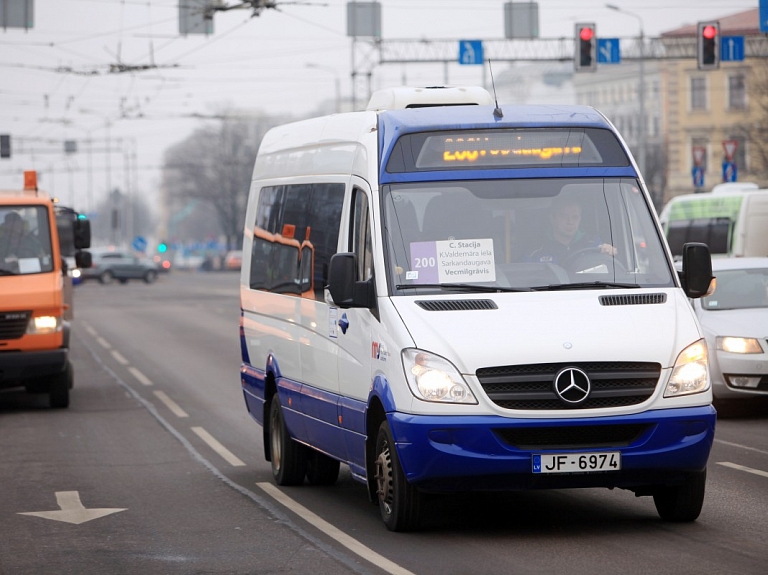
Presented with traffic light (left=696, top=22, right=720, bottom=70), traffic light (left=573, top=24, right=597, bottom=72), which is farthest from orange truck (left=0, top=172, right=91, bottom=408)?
traffic light (left=696, top=22, right=720, bottom=70)

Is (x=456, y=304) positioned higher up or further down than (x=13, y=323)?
higher up

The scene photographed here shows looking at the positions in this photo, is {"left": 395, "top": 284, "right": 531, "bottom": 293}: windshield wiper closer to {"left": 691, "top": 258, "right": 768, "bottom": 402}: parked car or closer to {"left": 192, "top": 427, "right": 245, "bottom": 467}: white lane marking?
{"left": 192, "top": 427, "right": 245, "bottom": 467}: white lane marking

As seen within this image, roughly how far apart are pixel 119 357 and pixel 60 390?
337 inches

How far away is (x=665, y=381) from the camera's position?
27.1 ft

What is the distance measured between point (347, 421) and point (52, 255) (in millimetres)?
9387

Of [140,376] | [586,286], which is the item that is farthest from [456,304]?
[140,376]

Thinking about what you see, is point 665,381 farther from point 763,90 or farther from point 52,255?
point 763,90

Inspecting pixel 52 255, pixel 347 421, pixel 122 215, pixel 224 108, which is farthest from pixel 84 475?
pixel 122 215

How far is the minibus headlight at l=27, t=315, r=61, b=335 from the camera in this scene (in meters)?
17.4

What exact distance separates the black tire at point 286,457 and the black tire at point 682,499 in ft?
10.0

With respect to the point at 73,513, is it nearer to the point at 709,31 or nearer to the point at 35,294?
the point at 35,294

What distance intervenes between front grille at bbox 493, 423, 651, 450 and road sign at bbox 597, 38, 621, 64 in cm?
3144

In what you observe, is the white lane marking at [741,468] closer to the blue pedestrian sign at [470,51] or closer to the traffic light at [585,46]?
the traffic light at [585,46]

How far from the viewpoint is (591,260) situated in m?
8.90
